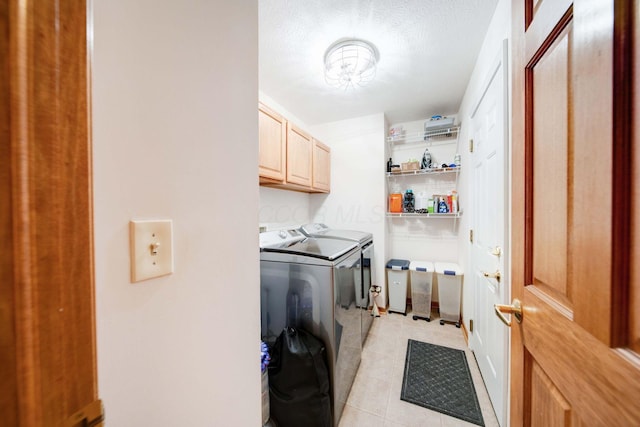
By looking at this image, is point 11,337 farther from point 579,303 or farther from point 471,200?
point 471,200

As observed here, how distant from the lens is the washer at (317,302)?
1363mm

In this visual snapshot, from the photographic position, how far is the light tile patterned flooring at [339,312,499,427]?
1414mm

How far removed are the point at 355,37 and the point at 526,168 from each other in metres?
1.49

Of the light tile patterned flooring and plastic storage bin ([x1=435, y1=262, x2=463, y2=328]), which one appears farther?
plastic storage bin ([x1=435, y1=262, x2=463, y2=328])

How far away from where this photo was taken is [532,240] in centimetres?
70

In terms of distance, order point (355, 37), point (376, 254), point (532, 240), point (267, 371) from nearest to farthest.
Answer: point (532, 240) → point (267, 371) → point (355, 37) → point (376, 254)

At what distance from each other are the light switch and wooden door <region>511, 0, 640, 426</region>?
89 cm

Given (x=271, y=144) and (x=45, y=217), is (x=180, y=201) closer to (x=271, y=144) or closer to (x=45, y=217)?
(x=45, y=217)

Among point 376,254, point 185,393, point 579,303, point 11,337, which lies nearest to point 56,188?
point 11,337

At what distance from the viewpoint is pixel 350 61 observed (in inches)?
69.1

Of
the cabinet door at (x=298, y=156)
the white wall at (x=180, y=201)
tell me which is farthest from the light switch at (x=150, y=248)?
the cabinet door at (x=298, y=156)

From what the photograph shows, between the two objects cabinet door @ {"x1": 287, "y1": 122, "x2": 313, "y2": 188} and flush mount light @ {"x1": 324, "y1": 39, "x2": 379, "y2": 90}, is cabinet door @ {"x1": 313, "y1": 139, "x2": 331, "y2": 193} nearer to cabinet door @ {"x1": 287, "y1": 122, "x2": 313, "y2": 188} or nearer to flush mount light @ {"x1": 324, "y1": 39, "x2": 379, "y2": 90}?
cabinet door @ {"x1": 287, "y1": 122, "x2": 313, "y2": 188}

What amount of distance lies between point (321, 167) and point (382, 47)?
1.39 metres

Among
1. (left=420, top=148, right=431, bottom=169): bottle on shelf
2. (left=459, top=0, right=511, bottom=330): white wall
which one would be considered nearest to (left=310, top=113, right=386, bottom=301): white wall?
(left=420, top=148, right=431, bottom=169): bottle on shelf
